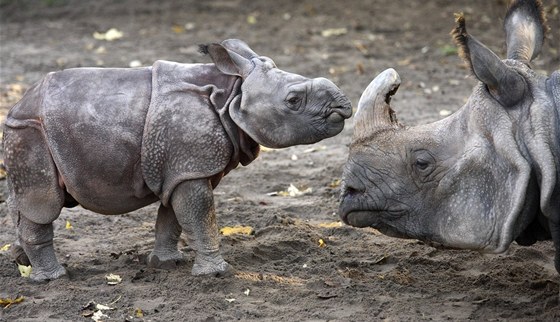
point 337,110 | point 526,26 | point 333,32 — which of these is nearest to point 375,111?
point 337,110

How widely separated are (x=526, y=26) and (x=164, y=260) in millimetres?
2466

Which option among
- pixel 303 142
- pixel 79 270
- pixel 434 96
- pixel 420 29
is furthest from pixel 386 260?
pixel 420 29

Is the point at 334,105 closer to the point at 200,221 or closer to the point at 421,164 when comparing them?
the point at 421,164

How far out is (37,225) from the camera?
5875mm

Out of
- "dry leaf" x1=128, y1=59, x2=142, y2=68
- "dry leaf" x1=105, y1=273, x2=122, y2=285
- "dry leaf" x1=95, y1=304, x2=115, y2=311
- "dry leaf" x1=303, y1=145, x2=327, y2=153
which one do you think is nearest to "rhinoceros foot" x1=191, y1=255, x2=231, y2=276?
"dry leaf" x1=105, y1=273, x2=122, y2=285

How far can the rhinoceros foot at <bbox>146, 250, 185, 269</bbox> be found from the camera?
6156 millimetres

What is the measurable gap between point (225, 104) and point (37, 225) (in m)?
1.25

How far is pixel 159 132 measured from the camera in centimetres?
569

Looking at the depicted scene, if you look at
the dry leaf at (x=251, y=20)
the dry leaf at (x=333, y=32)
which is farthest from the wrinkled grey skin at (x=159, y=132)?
the dry leaf at (x=251, y=20)

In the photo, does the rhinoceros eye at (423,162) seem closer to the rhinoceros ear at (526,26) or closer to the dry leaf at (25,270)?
the rhinoceros ear at (526,26)

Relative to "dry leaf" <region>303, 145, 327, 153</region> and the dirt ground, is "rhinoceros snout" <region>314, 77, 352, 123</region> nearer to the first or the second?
the dirt ground

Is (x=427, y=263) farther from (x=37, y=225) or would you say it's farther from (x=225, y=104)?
(x=37, y=225)

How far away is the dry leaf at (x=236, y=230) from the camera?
6871 mm

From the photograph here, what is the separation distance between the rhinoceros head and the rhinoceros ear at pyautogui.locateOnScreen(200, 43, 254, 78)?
2 centimetres
